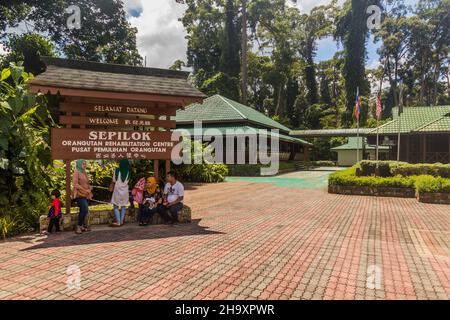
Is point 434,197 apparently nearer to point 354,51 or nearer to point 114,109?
point 114,109

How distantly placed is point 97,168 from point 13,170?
5016 mm

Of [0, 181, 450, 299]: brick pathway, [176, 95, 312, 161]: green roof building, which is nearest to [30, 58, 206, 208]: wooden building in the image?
[0, 181, 450, 299]: brick pathway

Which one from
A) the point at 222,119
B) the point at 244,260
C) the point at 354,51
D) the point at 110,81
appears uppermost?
the point at 354,51

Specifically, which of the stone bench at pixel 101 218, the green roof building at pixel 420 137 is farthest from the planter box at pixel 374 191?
the green roof building at pixel 420 137

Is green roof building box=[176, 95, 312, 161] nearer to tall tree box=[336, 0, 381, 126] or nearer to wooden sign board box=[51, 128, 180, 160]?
wooden sign board box=[51, 128, 180, 160]

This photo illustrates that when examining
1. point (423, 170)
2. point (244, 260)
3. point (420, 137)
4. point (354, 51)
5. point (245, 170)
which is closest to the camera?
point (244, 260)

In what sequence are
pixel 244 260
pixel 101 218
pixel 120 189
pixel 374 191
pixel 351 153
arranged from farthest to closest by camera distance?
pixel 351 153, pixel 374 191, pixel 101 218, pixel 120 189, pixel 244 260

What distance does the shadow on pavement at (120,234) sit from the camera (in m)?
6.17

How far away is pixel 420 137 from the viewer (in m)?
24.5

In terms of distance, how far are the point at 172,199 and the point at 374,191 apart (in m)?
10.1

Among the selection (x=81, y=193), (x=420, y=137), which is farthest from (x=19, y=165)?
(x=420, y=137)

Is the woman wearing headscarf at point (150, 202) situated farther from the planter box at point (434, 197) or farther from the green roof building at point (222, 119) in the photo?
the green roof building at point (222, 119)

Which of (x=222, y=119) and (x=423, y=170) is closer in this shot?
(x=423, y=170)

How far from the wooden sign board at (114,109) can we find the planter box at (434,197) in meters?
10.1
